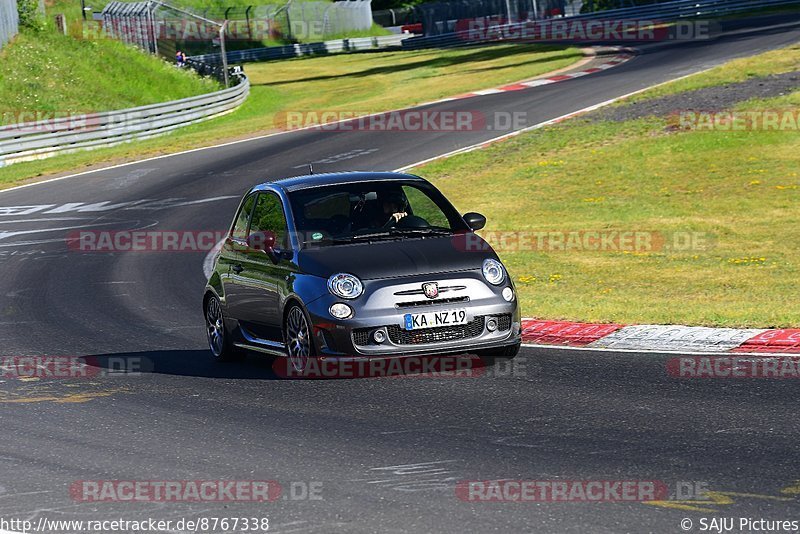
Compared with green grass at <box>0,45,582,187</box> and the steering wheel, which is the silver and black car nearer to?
the steering wheel

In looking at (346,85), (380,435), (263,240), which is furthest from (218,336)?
(346,85)

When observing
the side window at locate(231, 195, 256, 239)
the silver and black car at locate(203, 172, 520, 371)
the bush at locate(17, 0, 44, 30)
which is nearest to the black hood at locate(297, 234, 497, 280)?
the silver and black car at locate(203, 172, 520, 371)

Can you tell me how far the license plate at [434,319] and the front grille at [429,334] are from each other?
4 centimetres

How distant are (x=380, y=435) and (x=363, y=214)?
3.29 m

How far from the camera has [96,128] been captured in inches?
1489

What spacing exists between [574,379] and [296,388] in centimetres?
221

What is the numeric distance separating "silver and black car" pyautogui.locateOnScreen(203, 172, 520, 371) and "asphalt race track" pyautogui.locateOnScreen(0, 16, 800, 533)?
330 mm

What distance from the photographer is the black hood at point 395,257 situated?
10.5 m

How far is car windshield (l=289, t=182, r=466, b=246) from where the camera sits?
11289 mm

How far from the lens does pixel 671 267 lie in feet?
57.4

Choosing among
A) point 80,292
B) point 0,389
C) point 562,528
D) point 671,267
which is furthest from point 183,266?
point 562,528

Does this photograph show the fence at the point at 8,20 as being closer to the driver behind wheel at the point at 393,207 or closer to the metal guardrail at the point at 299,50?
the metal guardrail at the point at 299,50

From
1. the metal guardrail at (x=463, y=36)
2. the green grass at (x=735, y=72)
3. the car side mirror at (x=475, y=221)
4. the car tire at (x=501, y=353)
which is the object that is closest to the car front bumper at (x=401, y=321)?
the car tire at (x=501, y=353)

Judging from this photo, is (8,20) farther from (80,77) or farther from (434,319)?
(434,319)
